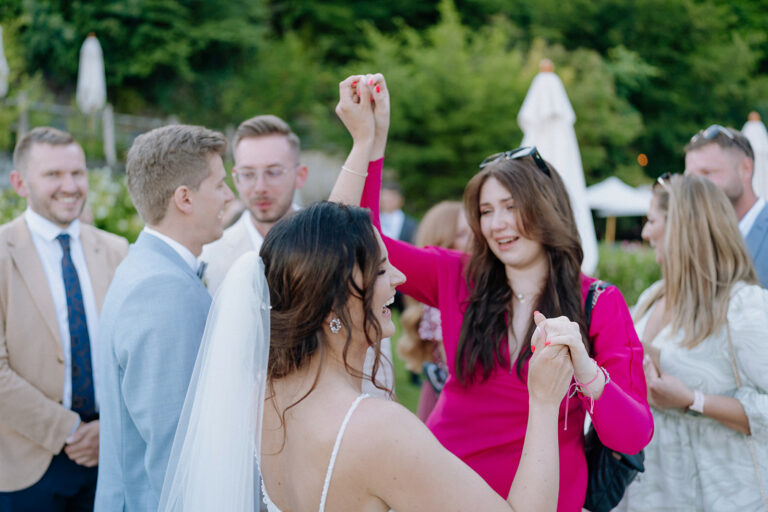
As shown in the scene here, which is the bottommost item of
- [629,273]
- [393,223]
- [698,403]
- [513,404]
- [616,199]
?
[616,199]

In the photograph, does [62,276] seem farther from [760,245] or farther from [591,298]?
[760,245]

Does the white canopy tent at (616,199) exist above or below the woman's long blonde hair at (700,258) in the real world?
below

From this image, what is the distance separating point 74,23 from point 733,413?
80.4ft

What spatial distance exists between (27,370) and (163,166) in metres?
1.38

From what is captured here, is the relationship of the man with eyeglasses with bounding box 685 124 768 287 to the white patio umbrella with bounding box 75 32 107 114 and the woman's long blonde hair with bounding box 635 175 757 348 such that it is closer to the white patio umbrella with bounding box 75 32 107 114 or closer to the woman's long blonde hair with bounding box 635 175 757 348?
the woman's long blonde hair with bounding box 635 175 757 348

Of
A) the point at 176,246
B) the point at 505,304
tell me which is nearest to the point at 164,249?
the point at 176,246

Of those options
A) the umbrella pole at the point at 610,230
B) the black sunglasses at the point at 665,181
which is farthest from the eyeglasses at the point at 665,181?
the umbrella pole at the point at 610,230

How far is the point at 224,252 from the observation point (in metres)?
3.57

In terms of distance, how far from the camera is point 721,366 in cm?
303

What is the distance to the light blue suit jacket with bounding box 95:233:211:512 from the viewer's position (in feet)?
7.67

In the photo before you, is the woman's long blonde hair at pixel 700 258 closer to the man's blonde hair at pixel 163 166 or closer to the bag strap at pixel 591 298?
the bag strap at pixel 591 298

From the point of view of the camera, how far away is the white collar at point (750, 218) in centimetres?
392

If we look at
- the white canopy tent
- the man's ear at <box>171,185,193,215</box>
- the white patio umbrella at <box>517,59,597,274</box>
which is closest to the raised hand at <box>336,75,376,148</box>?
the man's ear at <box>171,185,193,215</box>

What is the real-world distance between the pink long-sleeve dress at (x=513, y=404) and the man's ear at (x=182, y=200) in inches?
27.1
